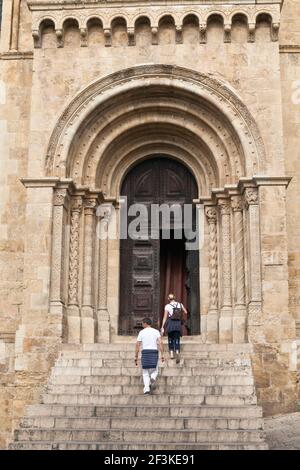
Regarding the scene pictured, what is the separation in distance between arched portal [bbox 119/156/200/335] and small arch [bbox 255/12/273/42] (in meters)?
4.04

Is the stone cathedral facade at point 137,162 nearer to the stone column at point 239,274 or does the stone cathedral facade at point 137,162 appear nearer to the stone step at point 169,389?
the stone column at point 239,274

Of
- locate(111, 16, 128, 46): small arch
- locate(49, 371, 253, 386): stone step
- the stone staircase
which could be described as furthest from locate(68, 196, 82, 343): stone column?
locate(111, 16, 128, 46): small arch

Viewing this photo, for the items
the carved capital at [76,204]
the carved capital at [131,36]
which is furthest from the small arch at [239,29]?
the carved capital at [76,204]

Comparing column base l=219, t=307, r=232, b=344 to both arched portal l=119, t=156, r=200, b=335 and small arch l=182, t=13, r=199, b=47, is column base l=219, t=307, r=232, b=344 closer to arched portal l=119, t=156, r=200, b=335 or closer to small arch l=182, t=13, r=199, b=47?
arched portal l=119, t=156, r=200, b=335

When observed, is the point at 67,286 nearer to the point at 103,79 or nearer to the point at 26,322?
the point at 26,322

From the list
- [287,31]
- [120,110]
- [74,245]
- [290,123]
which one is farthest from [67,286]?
[287,31]

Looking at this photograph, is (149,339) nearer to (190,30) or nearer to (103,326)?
(103,326)

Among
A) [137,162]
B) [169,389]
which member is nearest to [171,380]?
[169,389]

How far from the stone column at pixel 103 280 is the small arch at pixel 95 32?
14.2 ft

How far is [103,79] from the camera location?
16.6 metres

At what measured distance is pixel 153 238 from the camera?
17859 millimetres

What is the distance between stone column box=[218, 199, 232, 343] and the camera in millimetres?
16016

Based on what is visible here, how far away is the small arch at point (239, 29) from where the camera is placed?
16.8m

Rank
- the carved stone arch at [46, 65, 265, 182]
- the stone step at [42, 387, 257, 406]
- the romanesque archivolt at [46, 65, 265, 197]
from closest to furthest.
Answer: the stone step at [42, 387, 257, 406] → the carved stone arch at [46, 65, 265, 182] → the romanesque archivolt at [46, 65, 265, 197]
